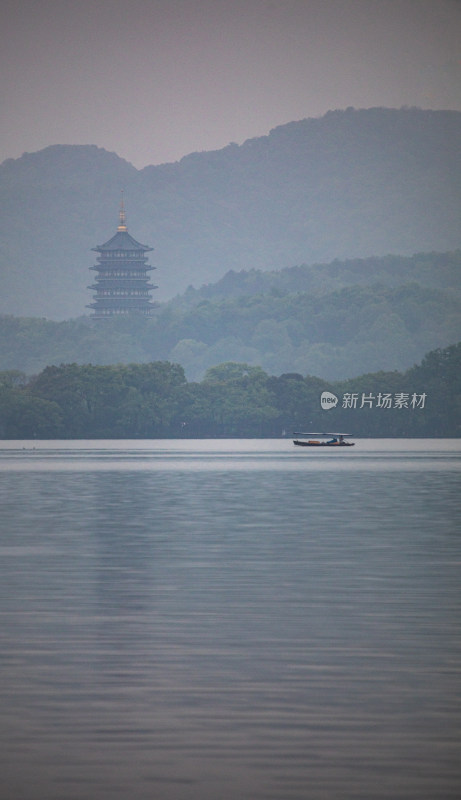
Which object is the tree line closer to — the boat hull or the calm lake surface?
the boat hull

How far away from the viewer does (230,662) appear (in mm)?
9773

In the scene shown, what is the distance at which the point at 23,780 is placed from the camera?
6.72 meters

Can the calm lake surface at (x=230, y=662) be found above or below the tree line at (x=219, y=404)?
below

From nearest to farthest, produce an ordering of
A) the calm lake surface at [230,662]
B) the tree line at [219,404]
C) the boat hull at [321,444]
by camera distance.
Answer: the calm lake surface at [230,662] → the boat hull at [321,444] → the tree line at [219,404]

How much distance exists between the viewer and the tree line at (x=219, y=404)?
10694 cm

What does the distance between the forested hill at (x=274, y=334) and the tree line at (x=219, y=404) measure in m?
46.8

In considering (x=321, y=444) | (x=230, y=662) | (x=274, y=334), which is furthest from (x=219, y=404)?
(x=230, y=662)

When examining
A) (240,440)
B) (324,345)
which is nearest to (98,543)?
(240,440)

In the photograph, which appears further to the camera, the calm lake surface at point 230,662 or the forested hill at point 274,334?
the forested hill at point 274,334

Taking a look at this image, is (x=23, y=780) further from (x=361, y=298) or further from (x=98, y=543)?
(x=361, y=298)

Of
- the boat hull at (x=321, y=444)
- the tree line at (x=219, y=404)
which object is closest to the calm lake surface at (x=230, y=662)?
the boat hull at (x=321, y=444)

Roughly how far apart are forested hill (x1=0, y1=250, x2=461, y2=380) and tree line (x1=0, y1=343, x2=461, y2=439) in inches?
1842

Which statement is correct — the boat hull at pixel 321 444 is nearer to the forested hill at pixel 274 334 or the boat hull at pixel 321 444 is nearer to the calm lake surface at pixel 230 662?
the calm lake surface at pixel 230 662

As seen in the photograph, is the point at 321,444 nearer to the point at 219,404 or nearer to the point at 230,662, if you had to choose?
the point at 219,404
